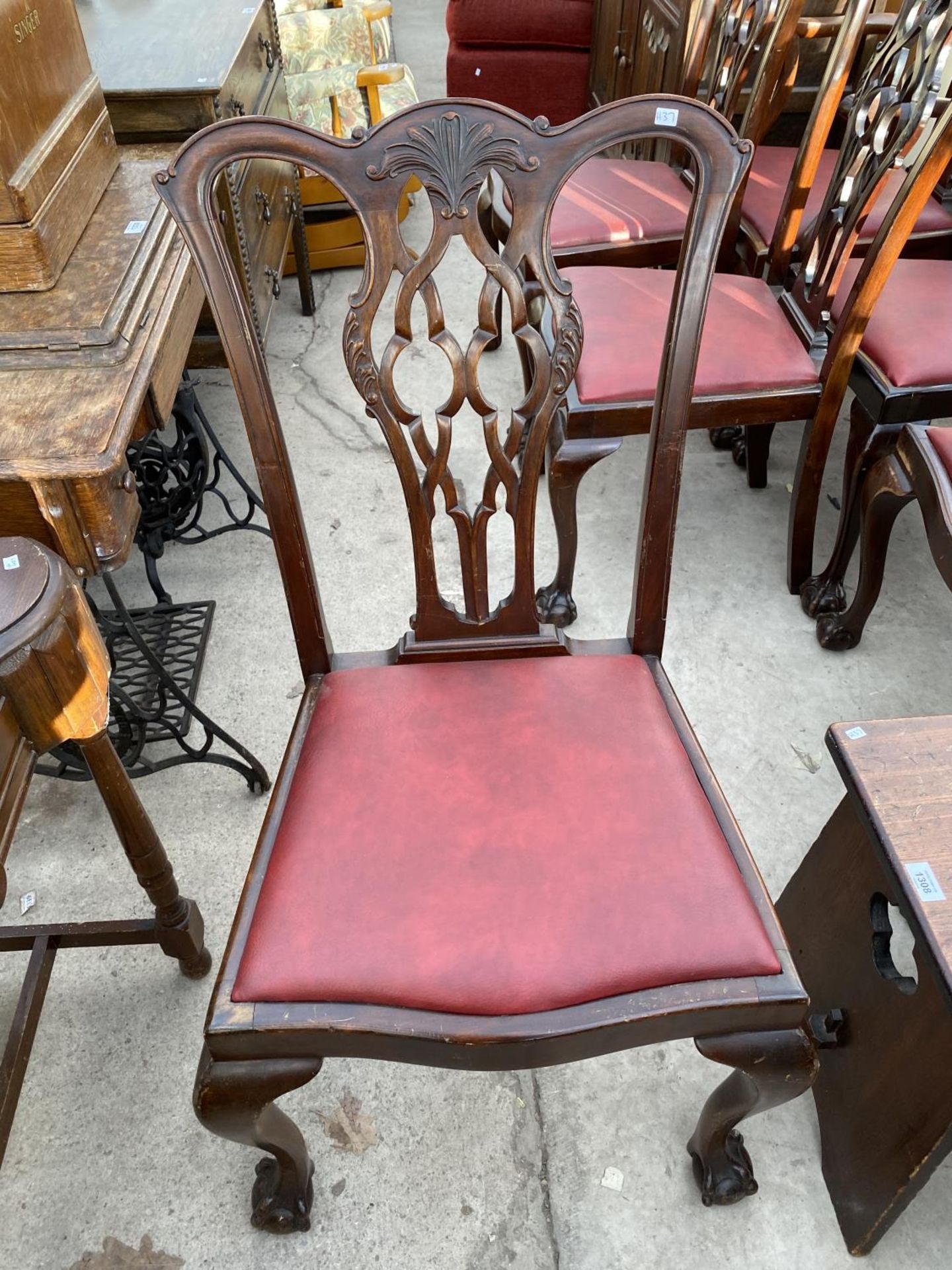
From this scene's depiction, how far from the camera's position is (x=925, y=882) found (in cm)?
95

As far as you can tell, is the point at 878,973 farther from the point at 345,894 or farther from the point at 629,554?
the point at 629,554

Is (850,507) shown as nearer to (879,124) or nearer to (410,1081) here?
(879,124)

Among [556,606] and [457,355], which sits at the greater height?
[457,355]

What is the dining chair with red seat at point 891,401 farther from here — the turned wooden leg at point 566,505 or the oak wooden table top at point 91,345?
the oak wooden table top at point 91,345

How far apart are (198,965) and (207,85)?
1.68 m

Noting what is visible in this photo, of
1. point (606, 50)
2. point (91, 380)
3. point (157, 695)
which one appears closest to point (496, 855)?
point (91, 380)

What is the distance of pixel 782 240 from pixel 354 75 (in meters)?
1.77

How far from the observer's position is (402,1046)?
2.87 feet

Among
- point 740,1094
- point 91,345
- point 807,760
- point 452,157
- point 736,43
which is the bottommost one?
point 807,760

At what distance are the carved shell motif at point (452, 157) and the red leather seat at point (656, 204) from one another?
4.05 feet

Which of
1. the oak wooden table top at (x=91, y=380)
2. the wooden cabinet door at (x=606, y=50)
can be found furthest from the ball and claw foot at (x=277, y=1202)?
the wooden cabinet door at (x=606, y=50)

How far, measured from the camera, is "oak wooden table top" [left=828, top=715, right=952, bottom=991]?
0.93 meters

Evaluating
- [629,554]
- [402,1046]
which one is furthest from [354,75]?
[402,1046]

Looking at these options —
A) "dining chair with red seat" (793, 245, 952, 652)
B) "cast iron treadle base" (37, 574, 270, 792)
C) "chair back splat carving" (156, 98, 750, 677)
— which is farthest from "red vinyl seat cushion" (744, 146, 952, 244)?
"cast iron treadle base" (37, 574, 270, 792)
